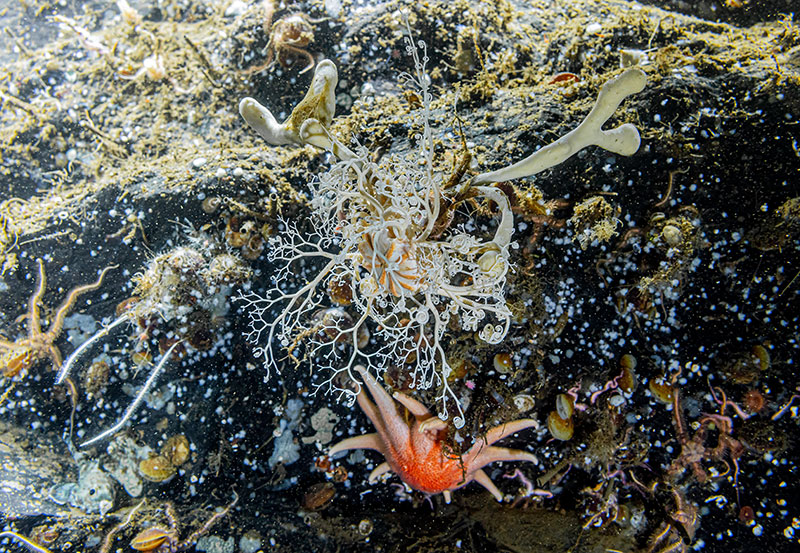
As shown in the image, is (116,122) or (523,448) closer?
(523,448)

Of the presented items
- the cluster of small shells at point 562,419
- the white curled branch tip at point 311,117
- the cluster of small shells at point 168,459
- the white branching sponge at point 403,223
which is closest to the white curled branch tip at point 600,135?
the white branching sponge at point 403,223

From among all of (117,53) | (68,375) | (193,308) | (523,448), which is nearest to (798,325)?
(523,448)

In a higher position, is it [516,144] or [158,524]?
[516,144]

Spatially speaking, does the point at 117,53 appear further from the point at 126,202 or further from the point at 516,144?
the point at 516,144

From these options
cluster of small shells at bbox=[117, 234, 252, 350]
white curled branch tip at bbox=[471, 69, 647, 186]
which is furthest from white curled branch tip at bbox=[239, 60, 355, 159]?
cluster of small shells at bbox=[117, 234, 252, 350]

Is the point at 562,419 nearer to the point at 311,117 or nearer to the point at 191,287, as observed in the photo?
the point at 311,117
